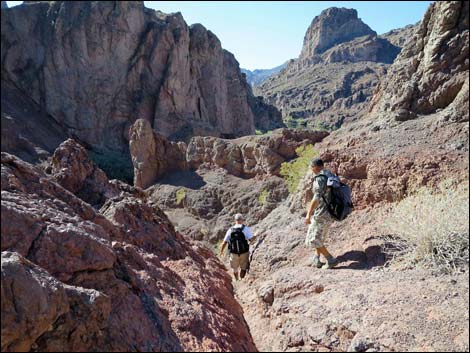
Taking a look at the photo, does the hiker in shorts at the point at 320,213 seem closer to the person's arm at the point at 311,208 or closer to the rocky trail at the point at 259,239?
the person's arm at the point at 311,208

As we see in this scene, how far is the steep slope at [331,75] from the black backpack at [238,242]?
58.9 m

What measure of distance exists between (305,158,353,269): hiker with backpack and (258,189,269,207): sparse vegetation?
27.9 feet

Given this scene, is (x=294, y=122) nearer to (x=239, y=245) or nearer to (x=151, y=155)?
(x=151, y=155)

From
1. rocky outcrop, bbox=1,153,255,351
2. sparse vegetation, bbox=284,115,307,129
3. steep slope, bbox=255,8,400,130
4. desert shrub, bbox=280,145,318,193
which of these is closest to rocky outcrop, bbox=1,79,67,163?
desert shrub, bbox=280,145,318,193

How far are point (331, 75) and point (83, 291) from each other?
295ft

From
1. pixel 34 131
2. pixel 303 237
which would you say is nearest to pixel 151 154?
pixel 303 237

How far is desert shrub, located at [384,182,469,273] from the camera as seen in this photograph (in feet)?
15.2

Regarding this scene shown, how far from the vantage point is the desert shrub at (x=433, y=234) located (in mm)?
4633

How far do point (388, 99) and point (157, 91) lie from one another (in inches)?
1161

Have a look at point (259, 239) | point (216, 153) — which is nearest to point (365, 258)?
point (259, 239)

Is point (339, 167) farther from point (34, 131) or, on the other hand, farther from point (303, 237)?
point (34, 131)

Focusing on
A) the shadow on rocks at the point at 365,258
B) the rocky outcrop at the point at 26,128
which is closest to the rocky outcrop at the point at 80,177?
the shadow on rocks at the point at 365,258

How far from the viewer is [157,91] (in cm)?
3781

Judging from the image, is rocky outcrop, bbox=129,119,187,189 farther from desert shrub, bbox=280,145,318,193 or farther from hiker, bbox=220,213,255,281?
hiker, bbox=220,213,255,281
